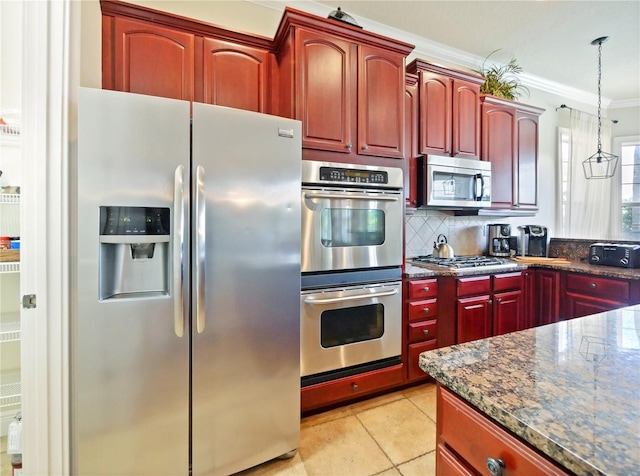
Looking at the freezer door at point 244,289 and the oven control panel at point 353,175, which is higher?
the oven control panel at point 353,175

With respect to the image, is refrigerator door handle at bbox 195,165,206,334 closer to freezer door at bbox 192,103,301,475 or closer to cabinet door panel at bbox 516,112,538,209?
freezer door at bbox 192,103,301,475

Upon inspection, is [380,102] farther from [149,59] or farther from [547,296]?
[547,296]

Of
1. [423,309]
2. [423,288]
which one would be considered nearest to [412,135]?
[423,288]

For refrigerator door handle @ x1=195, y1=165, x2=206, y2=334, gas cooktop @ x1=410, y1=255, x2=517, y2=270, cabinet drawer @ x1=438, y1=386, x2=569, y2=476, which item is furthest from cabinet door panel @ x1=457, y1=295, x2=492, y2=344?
refrigerator door handle @ x1=195, y1=165, x2=206, y2=334

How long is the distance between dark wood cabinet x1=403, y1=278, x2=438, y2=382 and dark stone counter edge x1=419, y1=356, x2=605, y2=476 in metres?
1.48

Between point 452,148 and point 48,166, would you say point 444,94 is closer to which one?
point 452,148

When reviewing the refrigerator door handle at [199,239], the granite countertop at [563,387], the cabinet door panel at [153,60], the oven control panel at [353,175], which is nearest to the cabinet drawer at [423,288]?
the oven control panel at [353,175]

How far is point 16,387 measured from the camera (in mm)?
1601

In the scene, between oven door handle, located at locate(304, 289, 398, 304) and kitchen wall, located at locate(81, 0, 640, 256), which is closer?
kitchen wall, located at locate(81, 0, 640, 256)

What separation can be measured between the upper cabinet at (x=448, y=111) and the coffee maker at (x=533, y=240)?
1081 mm

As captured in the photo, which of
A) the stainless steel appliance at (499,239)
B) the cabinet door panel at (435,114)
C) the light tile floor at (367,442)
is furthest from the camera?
the stainless steel appliance at (499,239)

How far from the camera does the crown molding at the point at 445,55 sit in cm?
234

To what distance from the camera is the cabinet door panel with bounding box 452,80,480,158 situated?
2596 millimetres

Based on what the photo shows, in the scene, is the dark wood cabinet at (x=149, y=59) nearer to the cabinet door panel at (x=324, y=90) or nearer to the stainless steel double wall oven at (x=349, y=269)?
the cabinet door panel at (x=324, y=90)
